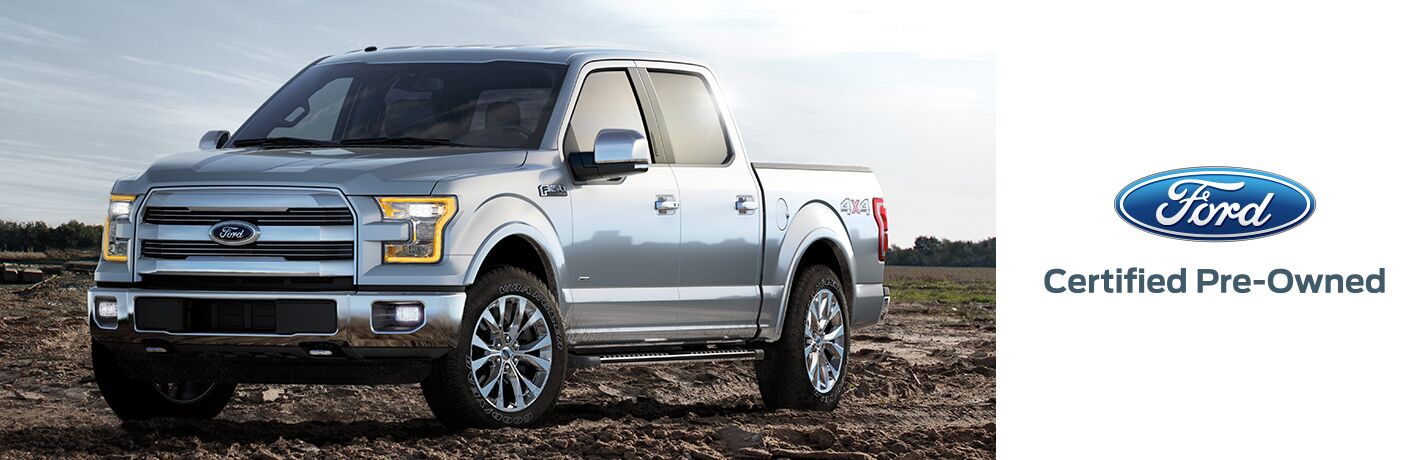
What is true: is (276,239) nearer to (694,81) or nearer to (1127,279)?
(694,81)

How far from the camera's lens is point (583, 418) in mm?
10211

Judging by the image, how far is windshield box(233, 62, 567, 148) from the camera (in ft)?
31.2

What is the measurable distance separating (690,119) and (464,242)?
96.0 inches

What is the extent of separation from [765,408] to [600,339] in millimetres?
1913

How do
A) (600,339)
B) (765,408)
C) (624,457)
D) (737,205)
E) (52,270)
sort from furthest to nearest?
(52,270)
(765,408)
(737,205)
(600,339)
(624,457)

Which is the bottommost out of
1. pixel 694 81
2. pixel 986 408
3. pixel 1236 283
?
pixel 986 408

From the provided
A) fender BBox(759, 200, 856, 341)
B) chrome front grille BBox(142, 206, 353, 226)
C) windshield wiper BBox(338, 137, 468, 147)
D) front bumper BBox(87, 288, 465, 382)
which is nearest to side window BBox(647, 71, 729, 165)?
fender BBox(759, 200, 856, 341)

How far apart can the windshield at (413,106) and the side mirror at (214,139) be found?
0.10 m

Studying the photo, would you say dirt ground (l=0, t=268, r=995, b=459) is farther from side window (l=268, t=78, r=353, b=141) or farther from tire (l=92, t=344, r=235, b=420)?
side window (l=268, t=78, r=353, b=141)

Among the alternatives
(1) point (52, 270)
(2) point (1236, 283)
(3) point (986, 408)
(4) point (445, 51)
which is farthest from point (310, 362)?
(1) point (52, 270)

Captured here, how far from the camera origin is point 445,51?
1025cm

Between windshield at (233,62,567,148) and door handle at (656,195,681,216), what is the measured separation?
0.79 metres

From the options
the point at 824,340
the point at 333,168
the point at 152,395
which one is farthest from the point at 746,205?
the point at 152,395

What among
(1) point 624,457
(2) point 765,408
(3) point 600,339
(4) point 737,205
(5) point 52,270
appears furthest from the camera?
(5) point 52,270
